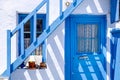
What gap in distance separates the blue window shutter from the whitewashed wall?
107 millimetres

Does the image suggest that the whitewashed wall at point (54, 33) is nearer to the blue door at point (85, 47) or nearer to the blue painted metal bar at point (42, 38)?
the blue door at point (85, 47)

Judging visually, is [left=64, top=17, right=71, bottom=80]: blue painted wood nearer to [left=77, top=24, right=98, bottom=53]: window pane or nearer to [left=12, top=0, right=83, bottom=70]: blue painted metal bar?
[left=77, top=24, right=98, bottom=53]: window pane

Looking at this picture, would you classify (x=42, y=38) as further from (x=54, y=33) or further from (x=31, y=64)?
(x=31, y=64)

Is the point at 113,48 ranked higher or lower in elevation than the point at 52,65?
higher

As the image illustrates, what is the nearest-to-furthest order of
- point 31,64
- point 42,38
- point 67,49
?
point 42,38, point 31,64, point 67,49

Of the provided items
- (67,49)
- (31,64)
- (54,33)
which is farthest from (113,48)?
(31,64)

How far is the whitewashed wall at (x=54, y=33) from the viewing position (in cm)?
720

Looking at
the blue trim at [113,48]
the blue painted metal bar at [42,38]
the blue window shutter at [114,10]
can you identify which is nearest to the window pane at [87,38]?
the blue trim at [113,48]

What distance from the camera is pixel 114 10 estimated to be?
7.11 m

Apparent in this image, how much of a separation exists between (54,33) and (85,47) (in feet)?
A: 3.13

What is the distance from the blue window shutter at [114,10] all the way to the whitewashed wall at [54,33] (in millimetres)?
107

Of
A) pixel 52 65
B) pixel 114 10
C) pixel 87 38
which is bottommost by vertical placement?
pixel 52 65

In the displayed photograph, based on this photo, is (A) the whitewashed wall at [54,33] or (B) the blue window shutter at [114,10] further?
(A) the whitewashed wall at [54,33]

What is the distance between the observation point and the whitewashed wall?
7.20m
